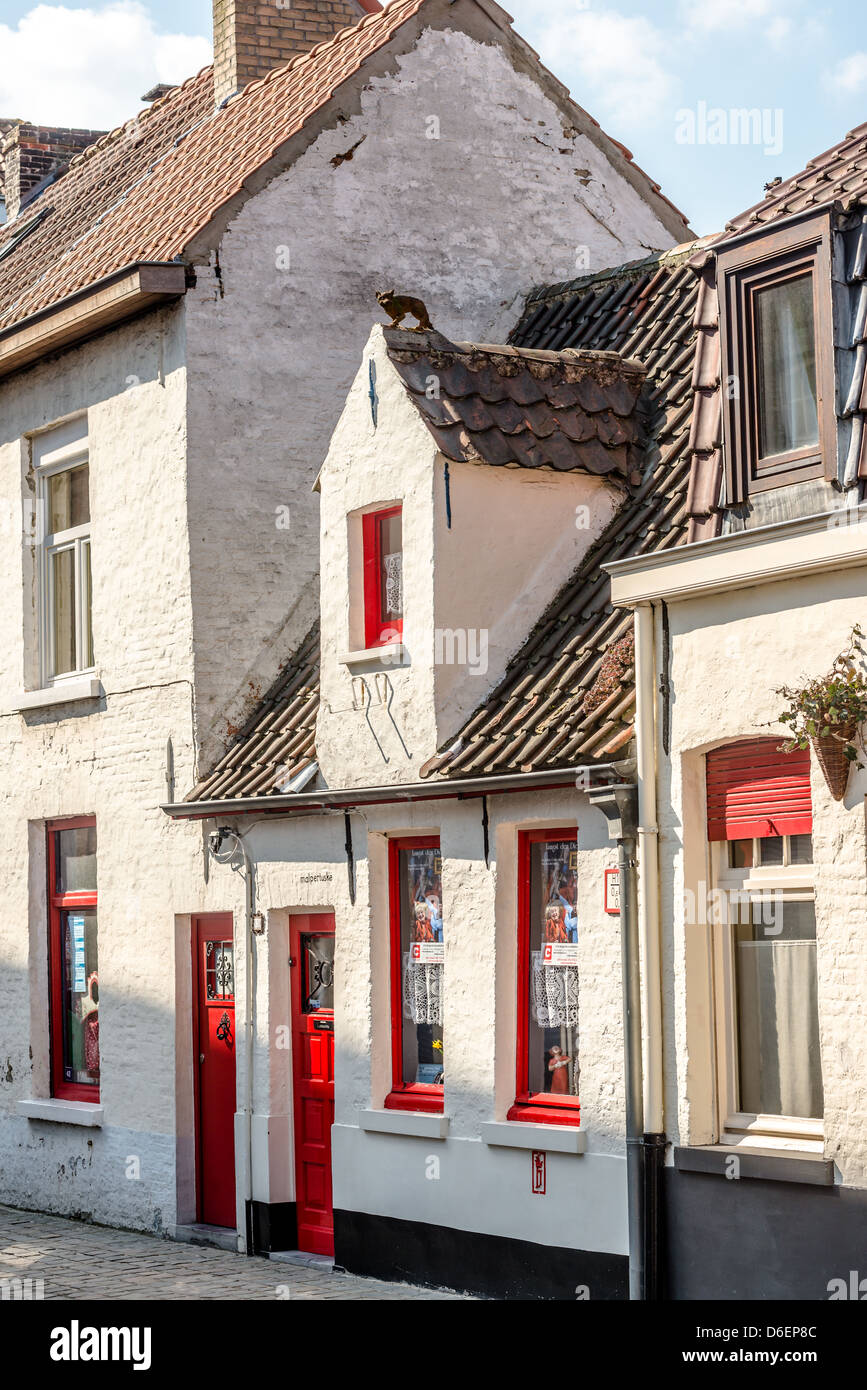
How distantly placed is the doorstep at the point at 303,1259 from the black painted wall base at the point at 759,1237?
3.78 meters

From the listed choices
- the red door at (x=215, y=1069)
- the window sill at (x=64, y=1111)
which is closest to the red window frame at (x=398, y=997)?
the red door at (x=215, y=1069)

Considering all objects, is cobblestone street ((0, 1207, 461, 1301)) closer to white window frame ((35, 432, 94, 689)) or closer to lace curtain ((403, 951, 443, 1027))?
lace curtain ((403, 951, 443, 1027))

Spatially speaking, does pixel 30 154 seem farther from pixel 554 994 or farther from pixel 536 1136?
pixel 536 1136

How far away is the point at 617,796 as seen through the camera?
10898 mm

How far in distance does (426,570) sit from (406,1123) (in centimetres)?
356

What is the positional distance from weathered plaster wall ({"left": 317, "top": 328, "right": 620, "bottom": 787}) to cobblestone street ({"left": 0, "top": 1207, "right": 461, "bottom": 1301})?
329 centimetres

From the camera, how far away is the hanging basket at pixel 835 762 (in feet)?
31.7

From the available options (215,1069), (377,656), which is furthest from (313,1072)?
(377,656)

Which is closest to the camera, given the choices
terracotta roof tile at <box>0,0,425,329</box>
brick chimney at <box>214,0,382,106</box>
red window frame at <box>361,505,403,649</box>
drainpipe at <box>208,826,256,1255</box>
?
red window frame at <box>361,505,403,649</box>

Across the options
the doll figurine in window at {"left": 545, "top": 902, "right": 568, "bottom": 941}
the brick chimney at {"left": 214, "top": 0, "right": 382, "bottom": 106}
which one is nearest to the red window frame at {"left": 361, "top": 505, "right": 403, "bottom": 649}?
the doll figurine in window at {"left": 545, "top": 902, "right": 568, "bottom": 941}

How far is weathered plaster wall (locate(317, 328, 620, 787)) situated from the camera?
41.8 ft

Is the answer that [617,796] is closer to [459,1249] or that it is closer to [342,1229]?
[459,1249]
